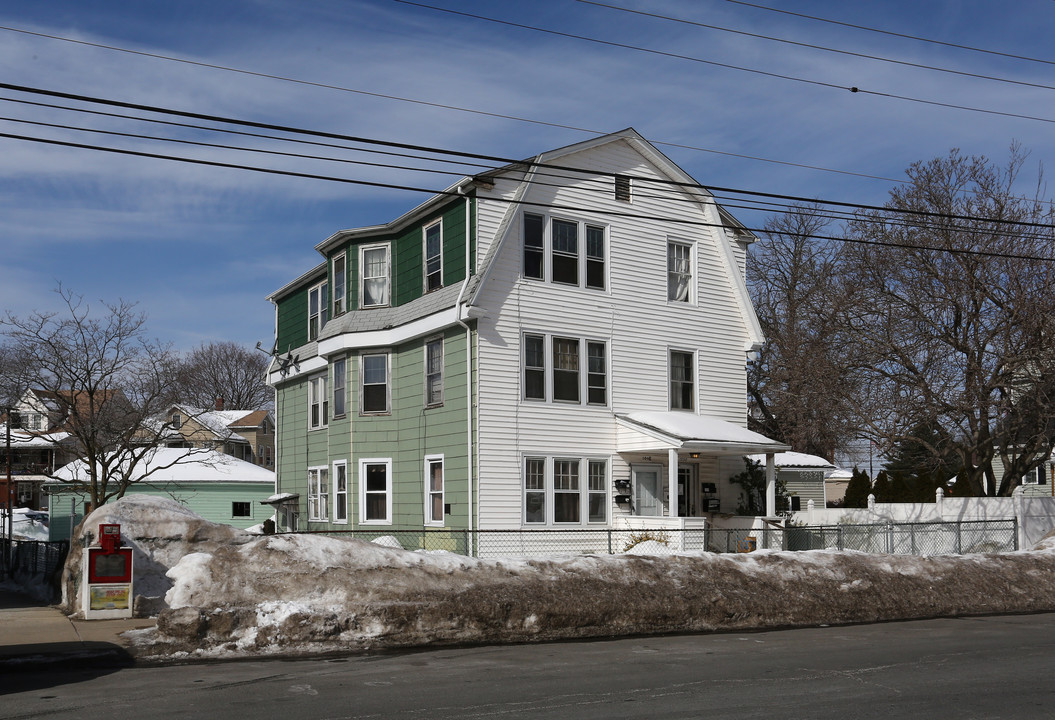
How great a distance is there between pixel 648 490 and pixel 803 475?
23057 mm

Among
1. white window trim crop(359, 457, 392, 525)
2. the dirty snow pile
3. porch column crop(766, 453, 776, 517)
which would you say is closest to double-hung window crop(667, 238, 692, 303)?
porch column crop(766, 453, 776, 517)

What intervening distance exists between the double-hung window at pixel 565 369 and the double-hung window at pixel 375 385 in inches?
177

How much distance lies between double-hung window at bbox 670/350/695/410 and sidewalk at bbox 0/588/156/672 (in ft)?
50.7

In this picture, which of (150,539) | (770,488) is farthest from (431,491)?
(150,539)

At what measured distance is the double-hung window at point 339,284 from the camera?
27.3 meters

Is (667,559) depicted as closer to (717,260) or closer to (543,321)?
(543,321)

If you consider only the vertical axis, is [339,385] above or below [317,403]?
above

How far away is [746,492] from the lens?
86.9 feet

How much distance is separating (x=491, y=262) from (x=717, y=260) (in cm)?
730

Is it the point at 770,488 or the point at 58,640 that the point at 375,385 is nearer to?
the point at 770,488


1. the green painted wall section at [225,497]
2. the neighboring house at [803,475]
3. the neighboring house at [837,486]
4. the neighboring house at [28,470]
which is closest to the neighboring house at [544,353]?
the green painted wall section at [225,497]

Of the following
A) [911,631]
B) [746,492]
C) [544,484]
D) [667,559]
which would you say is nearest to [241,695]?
[667,559]

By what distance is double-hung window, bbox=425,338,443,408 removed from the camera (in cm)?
2419

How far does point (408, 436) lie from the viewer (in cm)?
2531
